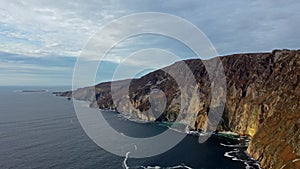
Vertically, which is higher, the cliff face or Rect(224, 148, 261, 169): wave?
the cliff face

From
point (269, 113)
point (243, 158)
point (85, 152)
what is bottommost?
point (243, 158)

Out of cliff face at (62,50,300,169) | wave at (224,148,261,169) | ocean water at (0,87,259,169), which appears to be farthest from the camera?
wave at (224,148,261,169)

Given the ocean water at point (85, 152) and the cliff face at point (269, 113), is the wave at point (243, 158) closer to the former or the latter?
the ocean water at point (85, 152)

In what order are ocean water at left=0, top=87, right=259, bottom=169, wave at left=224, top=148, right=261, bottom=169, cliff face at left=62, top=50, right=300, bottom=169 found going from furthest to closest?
wave at left=224, top=148, right=261, bottom=169 → cliff face at left=62, top=50, right=300, bottom=169 → ocean water at left=0, top=87, right=259, bottom=169

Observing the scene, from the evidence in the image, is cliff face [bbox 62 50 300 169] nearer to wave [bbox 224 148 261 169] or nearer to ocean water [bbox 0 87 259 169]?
wave [bbox 224 148 261 169]

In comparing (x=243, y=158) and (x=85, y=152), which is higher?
(x=85, y=152)

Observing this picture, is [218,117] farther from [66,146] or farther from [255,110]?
[66,146]

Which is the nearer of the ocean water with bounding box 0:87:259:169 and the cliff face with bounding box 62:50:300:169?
the ocean water with bounding box 0:87:259:169

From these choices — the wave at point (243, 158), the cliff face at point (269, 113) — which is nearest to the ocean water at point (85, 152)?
the wave at point (243, 158)

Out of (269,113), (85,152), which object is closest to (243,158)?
(269,113)

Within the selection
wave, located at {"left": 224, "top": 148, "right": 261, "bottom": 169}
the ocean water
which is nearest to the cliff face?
wave, located at {"left": 224, "top": 148, "right": 261, "bottom": 169}

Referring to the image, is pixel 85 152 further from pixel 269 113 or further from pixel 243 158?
pixel 269 113
